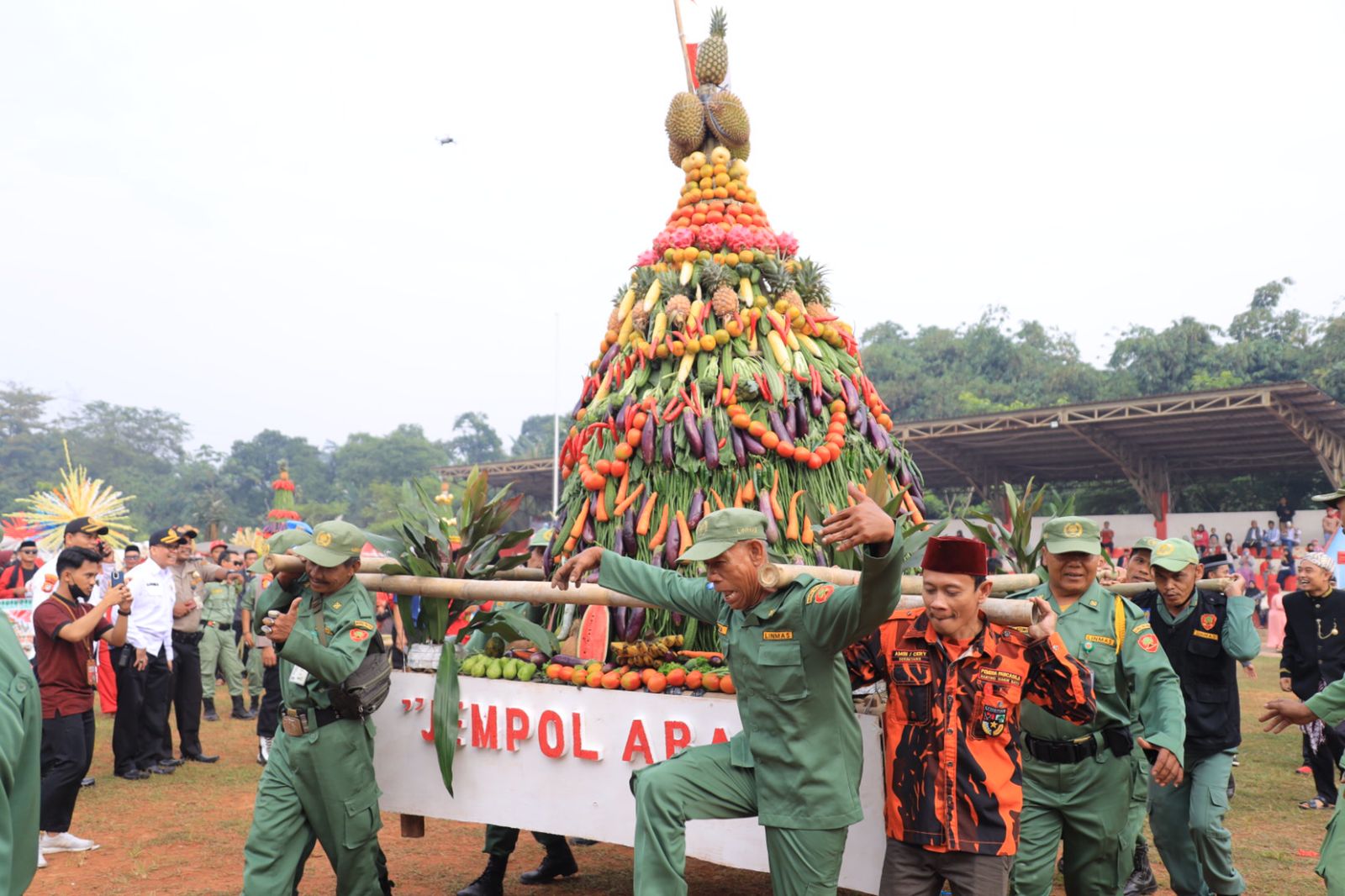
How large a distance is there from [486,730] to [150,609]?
536 centimetres

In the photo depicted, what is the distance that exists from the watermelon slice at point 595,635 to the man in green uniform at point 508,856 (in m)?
0.42

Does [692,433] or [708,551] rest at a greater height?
[692,433]

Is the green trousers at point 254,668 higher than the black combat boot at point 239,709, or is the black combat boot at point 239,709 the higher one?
the green trousers at point 254,668

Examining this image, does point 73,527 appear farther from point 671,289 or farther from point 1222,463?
point 1222,463

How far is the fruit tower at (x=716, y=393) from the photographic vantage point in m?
5.27

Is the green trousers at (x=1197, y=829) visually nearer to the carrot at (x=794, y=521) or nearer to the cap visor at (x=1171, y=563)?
the cap visor at (x=1171, y=563)

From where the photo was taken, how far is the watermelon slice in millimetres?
5195

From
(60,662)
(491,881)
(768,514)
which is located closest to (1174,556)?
(768,514)

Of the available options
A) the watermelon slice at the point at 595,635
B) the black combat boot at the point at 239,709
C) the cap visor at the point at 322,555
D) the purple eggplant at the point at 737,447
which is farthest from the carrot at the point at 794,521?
the black combat boot at the point at 239,709

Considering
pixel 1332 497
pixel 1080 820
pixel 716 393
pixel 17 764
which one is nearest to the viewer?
pixel 17 764

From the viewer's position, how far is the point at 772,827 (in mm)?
3459

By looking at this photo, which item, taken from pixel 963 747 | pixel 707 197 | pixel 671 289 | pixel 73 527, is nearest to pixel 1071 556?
pixel 963 747

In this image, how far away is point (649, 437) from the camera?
17.4 ft

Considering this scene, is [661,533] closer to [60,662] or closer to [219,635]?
[60,662]
